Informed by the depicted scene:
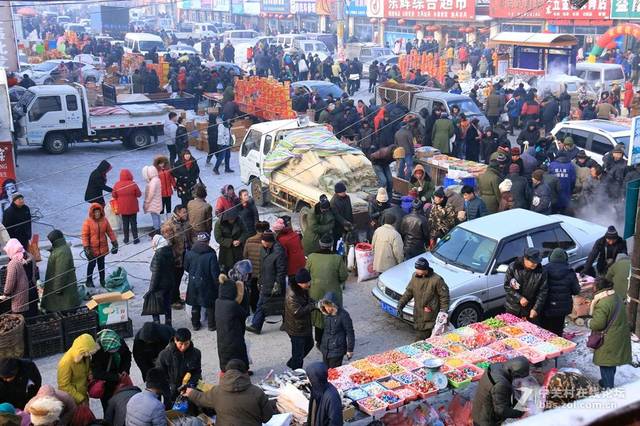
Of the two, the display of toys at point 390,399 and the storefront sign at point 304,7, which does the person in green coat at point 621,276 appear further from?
the storefront sign at point 304,7

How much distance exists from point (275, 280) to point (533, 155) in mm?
7758

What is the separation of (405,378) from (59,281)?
491cm

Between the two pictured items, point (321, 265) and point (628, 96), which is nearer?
point (321, 265)

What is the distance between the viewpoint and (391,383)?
293 inches

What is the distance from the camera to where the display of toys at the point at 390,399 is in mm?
7062

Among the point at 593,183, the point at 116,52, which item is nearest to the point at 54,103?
the point at 593,183

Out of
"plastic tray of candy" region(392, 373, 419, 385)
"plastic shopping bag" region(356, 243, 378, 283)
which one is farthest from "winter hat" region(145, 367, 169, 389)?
"plastic shopping bag" region(356, 243, 378, 283)

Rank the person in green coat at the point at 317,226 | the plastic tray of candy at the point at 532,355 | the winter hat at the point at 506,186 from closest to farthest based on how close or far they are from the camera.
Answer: the plastic tray of candy at the point at 532,355 → the person in green coat at the point at 317,226 → the winter hat at the point at 506,186

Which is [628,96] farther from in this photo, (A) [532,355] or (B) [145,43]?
(B) [145,43]

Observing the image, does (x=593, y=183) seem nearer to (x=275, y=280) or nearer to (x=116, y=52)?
(x=275, y=280)

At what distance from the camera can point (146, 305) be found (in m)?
10.2

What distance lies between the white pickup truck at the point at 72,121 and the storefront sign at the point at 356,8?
36943mm

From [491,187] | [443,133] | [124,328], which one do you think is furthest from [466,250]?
[443,133]

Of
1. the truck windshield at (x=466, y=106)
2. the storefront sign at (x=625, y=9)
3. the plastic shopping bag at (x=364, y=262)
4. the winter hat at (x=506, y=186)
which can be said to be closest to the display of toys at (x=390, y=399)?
the plastic shopping bag at (x=364, y=262)
